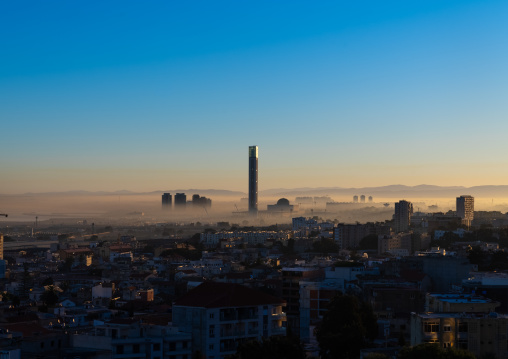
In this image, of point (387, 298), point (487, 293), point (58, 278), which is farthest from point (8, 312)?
point (58, 278)

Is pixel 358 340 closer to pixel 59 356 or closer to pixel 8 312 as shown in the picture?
pixel 59 356

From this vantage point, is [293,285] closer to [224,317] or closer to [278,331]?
[278,331]

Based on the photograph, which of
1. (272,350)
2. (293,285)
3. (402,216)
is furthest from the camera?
(402,216)

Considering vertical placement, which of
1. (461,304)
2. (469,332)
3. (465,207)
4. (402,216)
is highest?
(465,207)

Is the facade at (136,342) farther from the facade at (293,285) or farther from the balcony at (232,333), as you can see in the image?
the facade at (293,285)

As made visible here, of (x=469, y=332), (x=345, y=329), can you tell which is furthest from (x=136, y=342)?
(x=469, y=332)

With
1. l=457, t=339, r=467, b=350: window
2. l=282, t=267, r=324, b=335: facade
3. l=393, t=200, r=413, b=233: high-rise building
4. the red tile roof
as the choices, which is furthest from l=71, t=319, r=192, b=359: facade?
l=393, t=200, r=413, b=233: high-rise building
